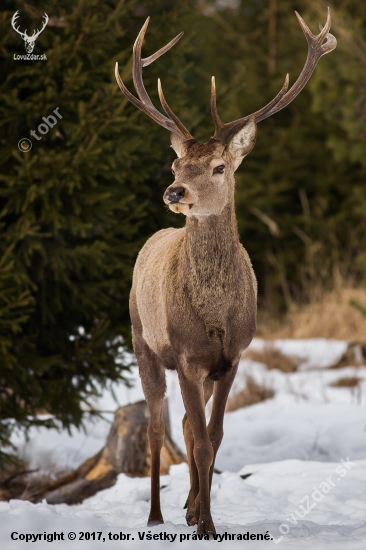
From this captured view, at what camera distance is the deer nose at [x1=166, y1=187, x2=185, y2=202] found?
3.61 m

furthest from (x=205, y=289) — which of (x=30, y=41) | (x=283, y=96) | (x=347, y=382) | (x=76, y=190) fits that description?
(x=347, y=382)

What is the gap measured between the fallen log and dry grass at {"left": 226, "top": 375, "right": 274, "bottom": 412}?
234 cm

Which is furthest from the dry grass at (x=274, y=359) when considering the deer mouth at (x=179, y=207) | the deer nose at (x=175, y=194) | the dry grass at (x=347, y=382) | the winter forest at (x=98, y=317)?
the deer nose at (x=175, y=194)

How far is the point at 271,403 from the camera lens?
820cm

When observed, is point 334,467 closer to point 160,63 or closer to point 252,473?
point 252,473

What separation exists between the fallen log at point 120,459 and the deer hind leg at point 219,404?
7.00 ft

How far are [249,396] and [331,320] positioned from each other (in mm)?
2862

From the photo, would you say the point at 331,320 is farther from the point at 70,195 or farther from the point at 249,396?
the point at 70,195

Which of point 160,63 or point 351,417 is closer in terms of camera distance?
point 160,63

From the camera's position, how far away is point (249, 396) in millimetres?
8633

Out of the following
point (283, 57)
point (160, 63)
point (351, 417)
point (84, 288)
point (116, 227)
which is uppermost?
point (283, 57)

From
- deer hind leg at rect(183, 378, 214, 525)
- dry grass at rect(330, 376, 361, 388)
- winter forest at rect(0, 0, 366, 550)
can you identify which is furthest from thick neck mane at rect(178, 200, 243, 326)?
dry grass at rect(330, 376, 361, 388)

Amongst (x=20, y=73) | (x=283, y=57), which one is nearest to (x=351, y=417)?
(x=20, y=73)

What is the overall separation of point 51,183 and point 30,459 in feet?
8.82
